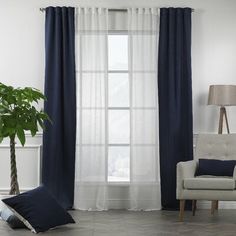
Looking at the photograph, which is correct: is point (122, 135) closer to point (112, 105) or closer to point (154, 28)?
point (112, 105)

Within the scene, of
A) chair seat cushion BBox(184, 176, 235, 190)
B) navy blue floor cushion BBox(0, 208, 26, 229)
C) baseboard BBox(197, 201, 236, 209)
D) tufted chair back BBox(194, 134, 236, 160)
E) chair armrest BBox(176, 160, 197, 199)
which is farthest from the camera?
→ baseboard BBox(197, 201, 236, 209)

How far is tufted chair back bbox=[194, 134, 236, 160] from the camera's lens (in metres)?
6.13

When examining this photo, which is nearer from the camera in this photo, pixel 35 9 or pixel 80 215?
pixel 80 215

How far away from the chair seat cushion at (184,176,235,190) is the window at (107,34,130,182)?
137 centimetres

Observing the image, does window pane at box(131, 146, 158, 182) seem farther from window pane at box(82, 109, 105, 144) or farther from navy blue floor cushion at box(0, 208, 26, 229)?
navy blue floor cushion at box(0, 208, 26, 229)

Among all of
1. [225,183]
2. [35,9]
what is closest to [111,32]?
[35,9]

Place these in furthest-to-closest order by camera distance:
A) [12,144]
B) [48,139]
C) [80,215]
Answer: [48,139] → [80,215] → [12,144]

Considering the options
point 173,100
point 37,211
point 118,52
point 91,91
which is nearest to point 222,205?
point 173,100

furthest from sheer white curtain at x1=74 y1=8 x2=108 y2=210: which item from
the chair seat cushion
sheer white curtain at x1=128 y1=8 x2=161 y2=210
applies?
the chair seat cushion

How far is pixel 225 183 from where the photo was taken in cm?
536

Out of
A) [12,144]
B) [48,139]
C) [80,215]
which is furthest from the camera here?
[48,139]

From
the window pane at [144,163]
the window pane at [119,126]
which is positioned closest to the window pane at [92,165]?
the window pane at [119,126]

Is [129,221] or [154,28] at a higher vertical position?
[154,28]

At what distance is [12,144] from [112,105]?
1.68m
